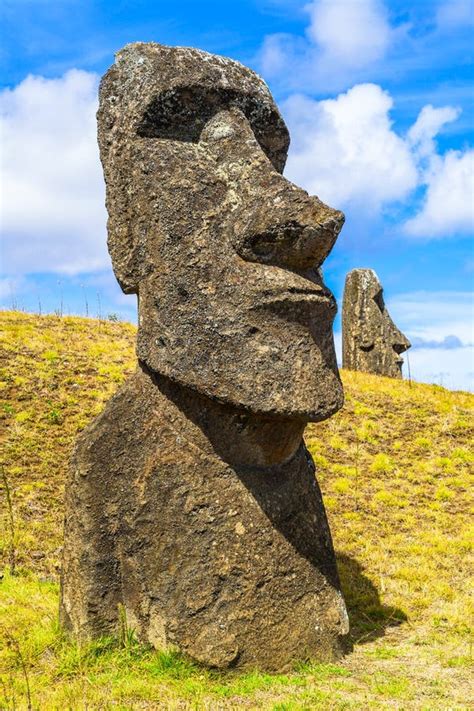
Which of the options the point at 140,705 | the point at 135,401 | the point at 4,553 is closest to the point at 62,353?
the point at 4,553

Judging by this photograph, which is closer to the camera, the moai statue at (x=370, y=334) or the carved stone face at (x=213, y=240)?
the carved stone face at (x=213, y=240)

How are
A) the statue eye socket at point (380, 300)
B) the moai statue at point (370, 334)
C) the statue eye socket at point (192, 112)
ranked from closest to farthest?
the statue eye socket at point (192, 112), the moai statue at point (370, 334), the statue eye socket at point (380, 300)

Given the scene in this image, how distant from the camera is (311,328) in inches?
205

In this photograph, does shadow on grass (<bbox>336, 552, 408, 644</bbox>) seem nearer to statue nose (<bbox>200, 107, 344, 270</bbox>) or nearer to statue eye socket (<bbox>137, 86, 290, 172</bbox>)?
statue nose (<bbox>200, 107, 344, 270</bbox>)

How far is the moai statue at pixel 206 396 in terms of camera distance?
5102 millimetres

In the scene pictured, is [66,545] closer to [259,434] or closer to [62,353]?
[259,434]

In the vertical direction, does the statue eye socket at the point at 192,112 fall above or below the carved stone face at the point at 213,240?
above

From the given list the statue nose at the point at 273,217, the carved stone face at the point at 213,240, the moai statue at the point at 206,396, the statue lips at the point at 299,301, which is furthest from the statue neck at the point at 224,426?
the statue nose at the point at 273,217

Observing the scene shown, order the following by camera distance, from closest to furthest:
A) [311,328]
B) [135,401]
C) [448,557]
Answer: [311,328]
[135,401]
[448,557]

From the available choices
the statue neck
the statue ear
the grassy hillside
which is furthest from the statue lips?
the statue ear

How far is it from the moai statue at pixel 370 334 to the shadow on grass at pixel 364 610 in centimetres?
1091

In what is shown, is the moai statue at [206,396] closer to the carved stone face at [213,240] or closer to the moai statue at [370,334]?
the carved stone face at [213,240]

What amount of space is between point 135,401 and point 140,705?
1.93 m

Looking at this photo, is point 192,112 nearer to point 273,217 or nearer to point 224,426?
point 273,217
